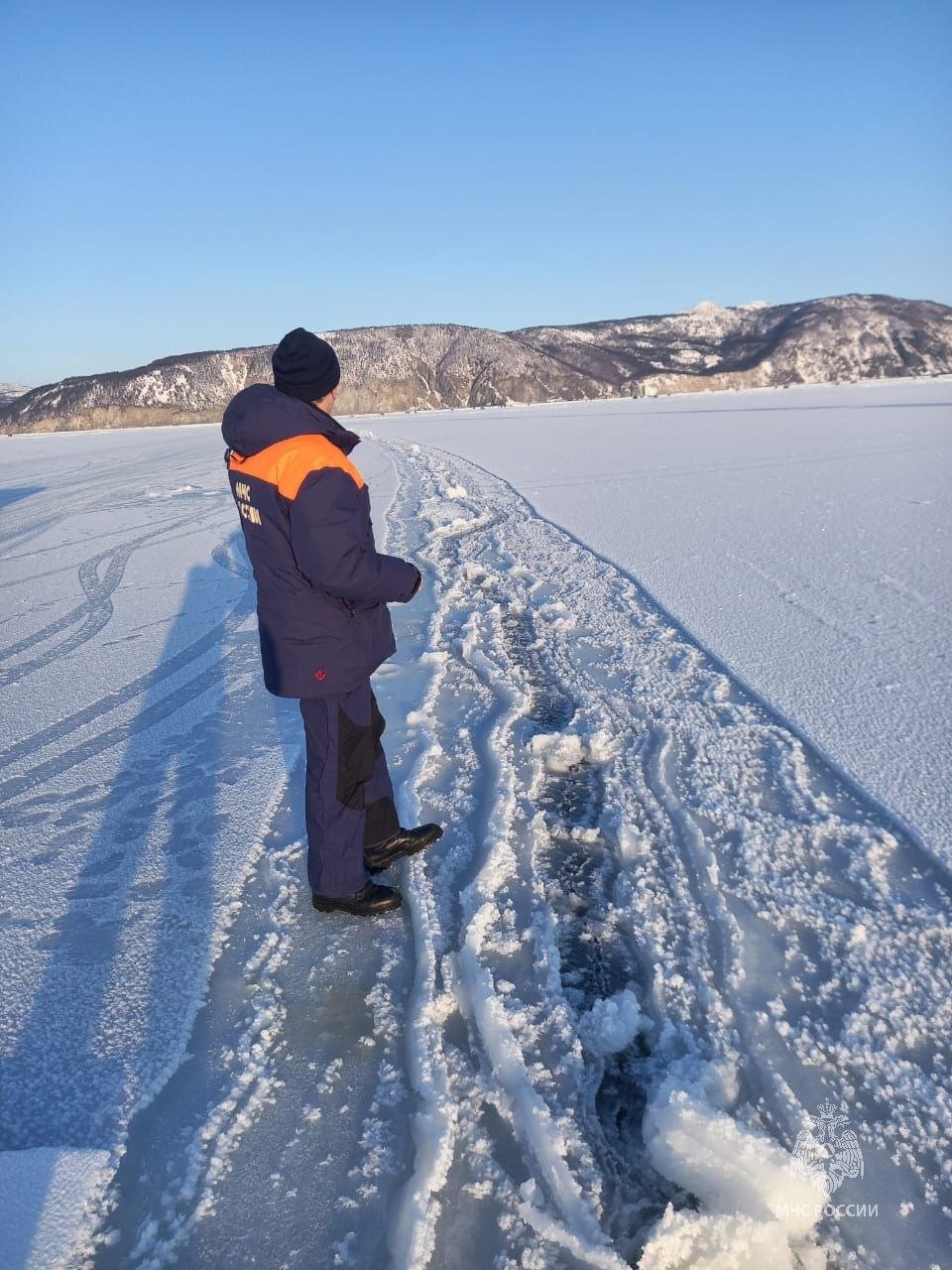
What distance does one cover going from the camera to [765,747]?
2980 millimetres

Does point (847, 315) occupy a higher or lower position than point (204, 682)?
higher

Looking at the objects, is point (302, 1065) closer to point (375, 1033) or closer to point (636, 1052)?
point (375, 1033)

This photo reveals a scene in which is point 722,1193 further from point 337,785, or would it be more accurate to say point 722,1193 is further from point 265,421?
point 265,421

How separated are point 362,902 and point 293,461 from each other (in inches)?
50.9

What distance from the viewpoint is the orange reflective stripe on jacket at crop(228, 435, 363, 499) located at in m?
1.85

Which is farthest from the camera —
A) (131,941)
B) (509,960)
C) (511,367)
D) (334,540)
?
(511,367)

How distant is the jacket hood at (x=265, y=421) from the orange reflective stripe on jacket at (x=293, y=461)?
0.06 feet

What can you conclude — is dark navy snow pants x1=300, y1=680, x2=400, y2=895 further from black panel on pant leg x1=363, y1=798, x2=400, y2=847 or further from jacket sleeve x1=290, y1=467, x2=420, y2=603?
jacket sleeve x1=290, y1=467, x2=420, y2=603

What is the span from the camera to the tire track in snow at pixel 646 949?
1.50 m

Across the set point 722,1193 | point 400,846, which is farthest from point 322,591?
point 722,1193

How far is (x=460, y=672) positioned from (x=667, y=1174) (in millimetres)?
2774

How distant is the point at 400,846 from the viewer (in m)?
2.48

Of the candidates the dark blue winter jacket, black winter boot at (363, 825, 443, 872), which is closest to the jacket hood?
the dark blue winter jacket

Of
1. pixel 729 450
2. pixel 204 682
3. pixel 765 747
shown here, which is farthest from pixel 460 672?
pixel 729 450
